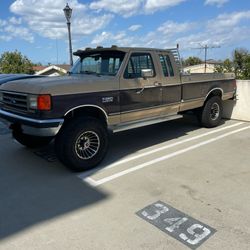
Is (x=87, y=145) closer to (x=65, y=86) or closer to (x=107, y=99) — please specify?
(x=107, y=99)

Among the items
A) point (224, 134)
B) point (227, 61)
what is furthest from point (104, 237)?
point (227, 61)

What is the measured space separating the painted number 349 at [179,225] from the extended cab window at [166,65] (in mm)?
3350

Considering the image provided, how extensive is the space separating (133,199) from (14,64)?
46098 mm

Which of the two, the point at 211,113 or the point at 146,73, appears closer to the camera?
the point at 146,73

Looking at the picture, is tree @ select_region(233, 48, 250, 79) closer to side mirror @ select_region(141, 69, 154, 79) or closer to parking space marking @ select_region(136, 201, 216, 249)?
side mirror @ select_region(141, 69, 154, 79)

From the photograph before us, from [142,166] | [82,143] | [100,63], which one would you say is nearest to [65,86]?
[82,143]

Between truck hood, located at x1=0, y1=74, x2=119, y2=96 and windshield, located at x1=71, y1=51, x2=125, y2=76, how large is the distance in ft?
1.22

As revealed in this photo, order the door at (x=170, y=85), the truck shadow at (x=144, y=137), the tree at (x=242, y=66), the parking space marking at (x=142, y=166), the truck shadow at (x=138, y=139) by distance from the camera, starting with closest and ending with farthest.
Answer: the parking space marking at (x=142, y=166) < the truck shadow at (x=138, y=139) < the truck shadow at (x=144, y=137) < the door at (x=170, y=85) < the tree at (x=242, y=66)

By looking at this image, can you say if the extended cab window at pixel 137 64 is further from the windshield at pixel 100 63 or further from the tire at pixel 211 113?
the tire at pixel 211 113

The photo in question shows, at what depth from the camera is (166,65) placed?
6.34 meters

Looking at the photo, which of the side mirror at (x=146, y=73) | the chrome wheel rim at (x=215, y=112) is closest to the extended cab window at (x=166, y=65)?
the side mirror at (x=146, y=73)

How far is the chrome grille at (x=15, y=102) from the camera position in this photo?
4752 millimetres

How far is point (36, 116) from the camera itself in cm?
→ 454

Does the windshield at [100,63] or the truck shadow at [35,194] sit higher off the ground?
the windshield at [100,63]
